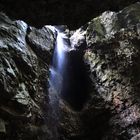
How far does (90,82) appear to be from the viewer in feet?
44.1

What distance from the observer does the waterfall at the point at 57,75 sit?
11.1 metres

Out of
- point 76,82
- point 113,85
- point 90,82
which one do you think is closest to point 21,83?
point 113,85

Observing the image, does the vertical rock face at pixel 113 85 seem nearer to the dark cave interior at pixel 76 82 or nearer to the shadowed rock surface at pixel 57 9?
the dark cave interior at pixel 76 82

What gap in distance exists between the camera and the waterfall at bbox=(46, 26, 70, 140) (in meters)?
11.1

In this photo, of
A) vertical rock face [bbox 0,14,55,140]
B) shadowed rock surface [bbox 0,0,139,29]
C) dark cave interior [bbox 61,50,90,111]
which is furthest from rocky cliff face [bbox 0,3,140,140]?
shadowed rock surface [bbox 0,0,139,29]

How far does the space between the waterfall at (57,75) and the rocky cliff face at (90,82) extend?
1.21 feet

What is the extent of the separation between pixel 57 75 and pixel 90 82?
61.3 inches

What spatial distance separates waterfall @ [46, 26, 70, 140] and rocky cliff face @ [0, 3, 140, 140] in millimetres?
369

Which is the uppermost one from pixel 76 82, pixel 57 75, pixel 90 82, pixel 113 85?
pixel 76 82

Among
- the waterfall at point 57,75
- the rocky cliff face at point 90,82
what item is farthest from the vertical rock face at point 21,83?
the waterfall at point 57,75

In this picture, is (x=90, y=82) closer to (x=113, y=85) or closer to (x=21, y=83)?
(x=113, y=85)

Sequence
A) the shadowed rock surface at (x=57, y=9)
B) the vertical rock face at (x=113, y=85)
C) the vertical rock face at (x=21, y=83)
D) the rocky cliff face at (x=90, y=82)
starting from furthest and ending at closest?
the vertical rock face at (x=113, y=85), the rocky cliff face at (x=90, y=82), the vertical rock face at (x=21, y=83), the shadowed rock surface at (x=57, y=9)

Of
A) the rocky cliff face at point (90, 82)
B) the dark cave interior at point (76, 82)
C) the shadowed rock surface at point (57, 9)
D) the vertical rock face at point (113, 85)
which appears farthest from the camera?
the dark cave interior at point (76, 82)

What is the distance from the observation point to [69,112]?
12516mm
